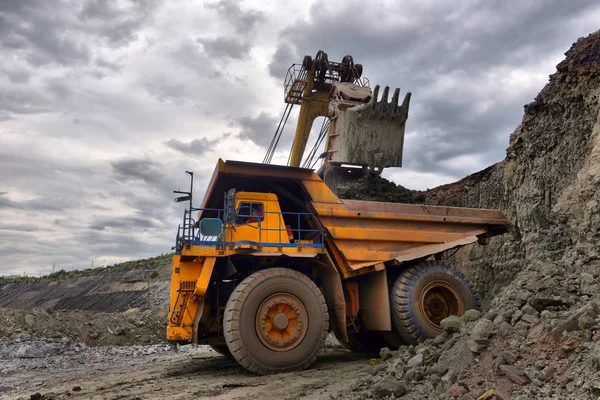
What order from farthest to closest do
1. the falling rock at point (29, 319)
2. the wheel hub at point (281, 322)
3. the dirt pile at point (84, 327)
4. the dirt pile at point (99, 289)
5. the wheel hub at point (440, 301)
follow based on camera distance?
the dirt pile at point (99, 289)
the falling rock at point (29, 319)
the dirt pile at point (84, 327)
the wheel hub at point (440, 301)
the wheel hub at point (281, 322)

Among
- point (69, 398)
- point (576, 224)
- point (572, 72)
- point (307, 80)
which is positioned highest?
point (307, 80)

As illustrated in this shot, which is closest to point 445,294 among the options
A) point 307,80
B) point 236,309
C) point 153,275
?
point 236,309

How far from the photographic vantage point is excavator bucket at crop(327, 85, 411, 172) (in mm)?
11367

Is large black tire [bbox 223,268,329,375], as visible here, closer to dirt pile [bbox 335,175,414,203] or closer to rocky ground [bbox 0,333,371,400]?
rocky ground [bbox 0,333,371,400]

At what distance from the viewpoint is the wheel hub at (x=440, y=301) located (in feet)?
26.9

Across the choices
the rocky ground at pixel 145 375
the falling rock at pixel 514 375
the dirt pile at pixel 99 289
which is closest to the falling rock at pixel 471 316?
the rocky ground at pixel 145 375

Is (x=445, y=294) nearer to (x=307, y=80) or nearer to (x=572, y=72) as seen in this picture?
(x=572, y=72)

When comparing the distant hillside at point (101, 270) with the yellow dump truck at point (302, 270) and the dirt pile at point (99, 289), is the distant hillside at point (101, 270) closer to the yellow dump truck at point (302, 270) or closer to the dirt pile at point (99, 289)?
the dirt pile at point (99, 289)

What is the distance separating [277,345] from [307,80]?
317 inches

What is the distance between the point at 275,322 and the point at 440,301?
3.15 m

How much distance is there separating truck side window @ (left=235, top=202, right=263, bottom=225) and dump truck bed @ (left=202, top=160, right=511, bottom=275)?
492mm

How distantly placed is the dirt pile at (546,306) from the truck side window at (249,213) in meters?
2.95

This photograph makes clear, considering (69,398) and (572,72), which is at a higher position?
(572,72)

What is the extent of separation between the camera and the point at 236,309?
263 inches
